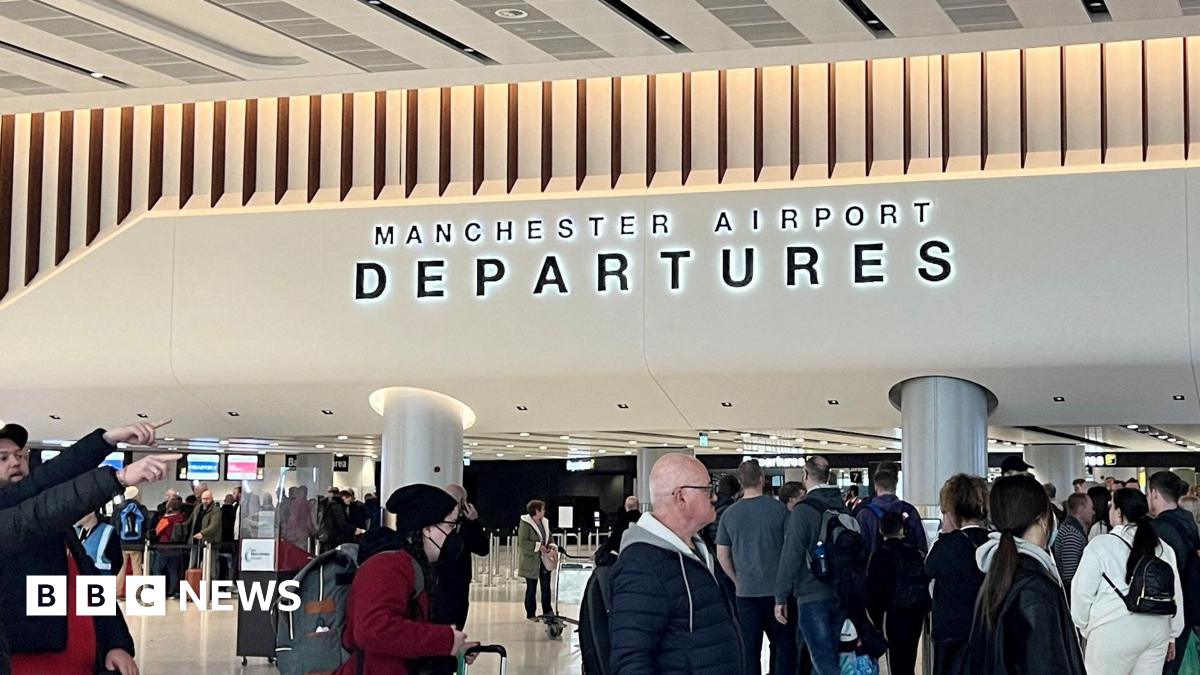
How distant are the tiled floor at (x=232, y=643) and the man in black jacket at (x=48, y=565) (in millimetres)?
6888

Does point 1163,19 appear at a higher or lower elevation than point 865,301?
higher

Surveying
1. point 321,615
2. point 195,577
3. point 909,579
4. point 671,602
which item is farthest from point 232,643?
point 671,602

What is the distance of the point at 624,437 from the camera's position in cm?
2703

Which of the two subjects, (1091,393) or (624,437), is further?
(624,437)

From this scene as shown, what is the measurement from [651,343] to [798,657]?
5755mm

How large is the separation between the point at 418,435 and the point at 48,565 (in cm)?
1125

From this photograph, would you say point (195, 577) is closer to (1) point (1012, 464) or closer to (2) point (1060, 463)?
(2) point (1060, 463)

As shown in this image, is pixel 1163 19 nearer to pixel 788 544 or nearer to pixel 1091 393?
pixel 1091 393

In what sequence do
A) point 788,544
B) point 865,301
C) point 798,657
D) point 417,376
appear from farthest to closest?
point 417,376
point 865,301
point 798,657
point 788,544

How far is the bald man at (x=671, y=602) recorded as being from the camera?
404 centimetres

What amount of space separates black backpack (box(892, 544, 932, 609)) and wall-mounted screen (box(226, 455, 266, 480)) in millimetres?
30999

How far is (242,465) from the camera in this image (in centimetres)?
3797

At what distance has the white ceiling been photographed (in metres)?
11.6

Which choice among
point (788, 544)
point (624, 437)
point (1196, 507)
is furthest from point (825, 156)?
point (624, 437)
